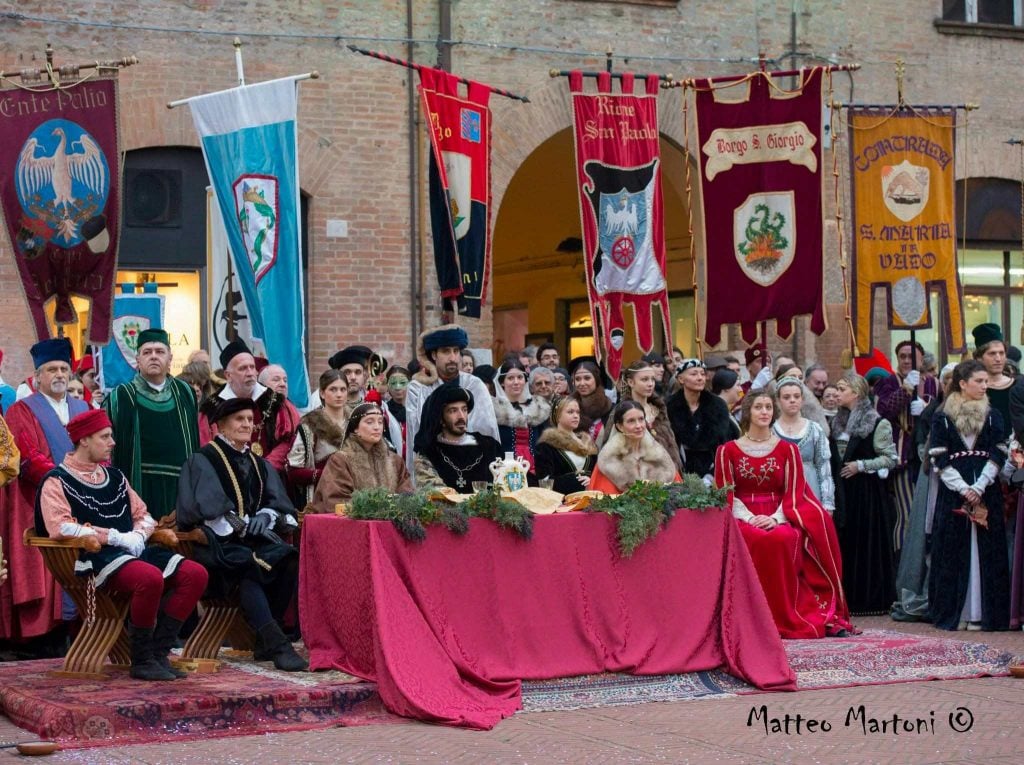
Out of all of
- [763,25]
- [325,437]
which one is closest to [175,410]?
[325,437]

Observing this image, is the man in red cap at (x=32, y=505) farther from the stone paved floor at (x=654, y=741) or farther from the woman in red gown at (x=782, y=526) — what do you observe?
the woman in red gown at (x=782, y=526)

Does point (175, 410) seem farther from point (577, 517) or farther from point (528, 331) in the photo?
point (528, 331)

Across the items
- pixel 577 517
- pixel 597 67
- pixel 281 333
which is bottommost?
pixel 577 517

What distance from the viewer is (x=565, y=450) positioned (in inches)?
452

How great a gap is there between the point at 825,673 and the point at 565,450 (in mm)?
2587

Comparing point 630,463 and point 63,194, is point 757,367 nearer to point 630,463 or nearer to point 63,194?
point 630,463

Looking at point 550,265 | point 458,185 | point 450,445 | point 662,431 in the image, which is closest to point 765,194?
point 458,185

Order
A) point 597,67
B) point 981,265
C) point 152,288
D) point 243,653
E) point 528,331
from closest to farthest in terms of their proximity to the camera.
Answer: point 243,653, point 152,288, point 597,67, point 981,265, point 528,331

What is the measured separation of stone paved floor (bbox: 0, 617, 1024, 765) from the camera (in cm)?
746

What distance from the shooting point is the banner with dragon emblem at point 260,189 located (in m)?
12.2

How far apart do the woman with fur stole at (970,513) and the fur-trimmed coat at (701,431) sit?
1497 millimetres

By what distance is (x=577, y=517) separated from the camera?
932 cm

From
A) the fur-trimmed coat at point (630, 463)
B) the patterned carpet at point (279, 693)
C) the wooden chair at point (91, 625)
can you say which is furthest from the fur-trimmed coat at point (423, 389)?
the wooden chair at point (91, 625)

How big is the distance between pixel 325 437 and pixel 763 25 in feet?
32.7
